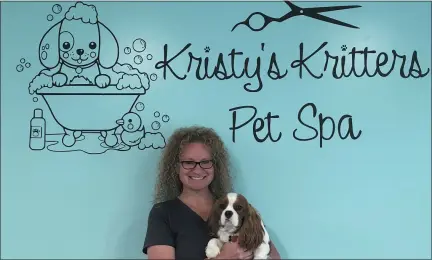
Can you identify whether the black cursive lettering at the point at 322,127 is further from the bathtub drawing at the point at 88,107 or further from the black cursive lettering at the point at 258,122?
the bathtub drawing at the point at 88,107

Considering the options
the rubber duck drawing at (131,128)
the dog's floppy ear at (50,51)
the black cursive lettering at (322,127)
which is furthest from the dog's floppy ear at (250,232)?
the dog's floppy ear at (50,51)

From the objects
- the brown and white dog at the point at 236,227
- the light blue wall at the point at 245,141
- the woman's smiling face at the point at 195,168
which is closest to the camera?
the brown and white dog at the point at 236,227

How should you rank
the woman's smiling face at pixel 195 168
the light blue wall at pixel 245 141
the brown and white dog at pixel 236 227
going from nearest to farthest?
the brown and white dog at pixel 236 227, the woman's smiling face at pixel 195 168, the light blue wall at pixel 245 141

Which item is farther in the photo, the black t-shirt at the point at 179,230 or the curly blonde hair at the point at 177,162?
the curly blonde hair at the point at 177,162

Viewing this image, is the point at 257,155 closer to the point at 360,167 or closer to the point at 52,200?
the point at 360,167

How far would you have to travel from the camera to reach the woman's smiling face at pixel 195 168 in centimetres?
173

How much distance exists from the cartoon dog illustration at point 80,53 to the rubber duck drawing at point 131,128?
0.17 meters

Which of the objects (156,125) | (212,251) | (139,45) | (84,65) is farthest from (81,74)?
(212,251)

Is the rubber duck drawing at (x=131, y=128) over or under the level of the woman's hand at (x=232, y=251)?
over

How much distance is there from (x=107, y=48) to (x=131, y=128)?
36 cm

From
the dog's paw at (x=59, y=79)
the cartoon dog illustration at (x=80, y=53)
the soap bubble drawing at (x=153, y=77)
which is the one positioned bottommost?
the dog's paw at (x=59, y=79)

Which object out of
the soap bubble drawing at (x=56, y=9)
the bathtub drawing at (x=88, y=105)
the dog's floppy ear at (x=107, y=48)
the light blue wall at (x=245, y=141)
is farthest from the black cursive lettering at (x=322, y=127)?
the soap bubble drawing at (x=56, y=9)

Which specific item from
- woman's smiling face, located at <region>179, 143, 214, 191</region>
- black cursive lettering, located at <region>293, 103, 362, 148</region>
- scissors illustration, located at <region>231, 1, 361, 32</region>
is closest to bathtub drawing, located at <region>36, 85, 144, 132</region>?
woman's smiling face, located at <region>179, 143, 214, 191</region>

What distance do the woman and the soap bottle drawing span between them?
1.77ft
